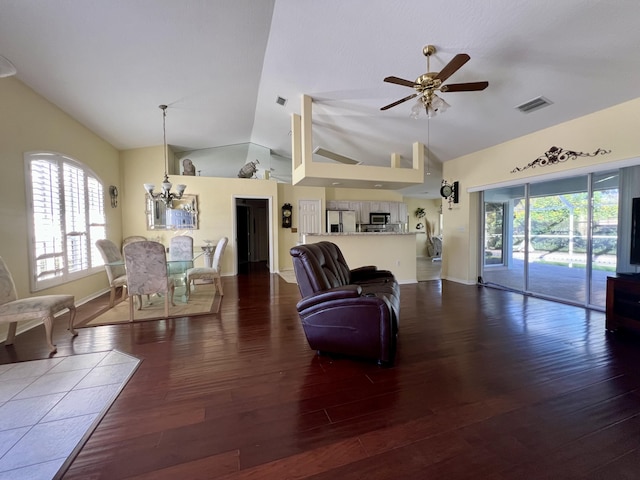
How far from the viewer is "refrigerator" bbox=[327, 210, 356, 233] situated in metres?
7.70

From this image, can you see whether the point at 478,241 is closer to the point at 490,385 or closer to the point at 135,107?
the point at 490,385

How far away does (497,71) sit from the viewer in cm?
304

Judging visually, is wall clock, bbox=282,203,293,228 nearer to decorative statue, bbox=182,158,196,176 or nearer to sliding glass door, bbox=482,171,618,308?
decorative statue, bbox=182,158,196,176

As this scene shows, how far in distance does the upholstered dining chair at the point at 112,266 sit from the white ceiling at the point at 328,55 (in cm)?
213

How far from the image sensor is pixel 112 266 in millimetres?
3836

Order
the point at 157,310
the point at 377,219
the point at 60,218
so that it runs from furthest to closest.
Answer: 1. the point at 377,219
2. the point at 60,218
3. the point at 157,310

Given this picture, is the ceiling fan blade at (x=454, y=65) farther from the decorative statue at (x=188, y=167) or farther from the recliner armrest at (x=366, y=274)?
the decorative statue at (x=188, y=167)

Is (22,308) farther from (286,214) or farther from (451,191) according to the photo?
(451,191)

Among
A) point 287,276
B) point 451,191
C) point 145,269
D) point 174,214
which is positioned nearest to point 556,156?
point 451,191

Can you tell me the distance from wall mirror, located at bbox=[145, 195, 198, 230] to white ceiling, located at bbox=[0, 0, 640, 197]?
1.91 m

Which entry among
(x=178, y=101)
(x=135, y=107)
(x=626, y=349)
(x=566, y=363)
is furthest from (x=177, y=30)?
(x=626, y=349)

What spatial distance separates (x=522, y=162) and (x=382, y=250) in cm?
279

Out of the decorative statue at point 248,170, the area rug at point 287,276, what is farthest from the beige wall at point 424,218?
the decorative statue at point 248,170

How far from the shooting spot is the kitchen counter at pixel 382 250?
534cm
